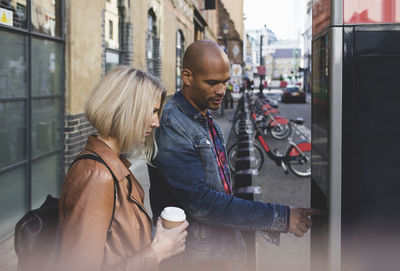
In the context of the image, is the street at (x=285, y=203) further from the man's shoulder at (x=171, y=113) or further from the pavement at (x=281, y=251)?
the man's shoulder at (x=171, y=113)

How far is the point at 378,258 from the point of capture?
208 cm

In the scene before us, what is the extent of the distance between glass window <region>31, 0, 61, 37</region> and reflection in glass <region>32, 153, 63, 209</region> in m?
1.67

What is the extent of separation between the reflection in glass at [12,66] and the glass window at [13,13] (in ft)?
0.43

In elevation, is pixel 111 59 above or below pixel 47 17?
below

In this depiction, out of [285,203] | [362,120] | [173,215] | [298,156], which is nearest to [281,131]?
[298,156]

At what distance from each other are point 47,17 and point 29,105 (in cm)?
128

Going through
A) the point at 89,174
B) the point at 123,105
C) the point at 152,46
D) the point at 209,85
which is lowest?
the point at 89,174

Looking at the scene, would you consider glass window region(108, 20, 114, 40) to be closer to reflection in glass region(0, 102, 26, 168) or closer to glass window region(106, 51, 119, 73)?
glass window region(106, 51, 119, 73)

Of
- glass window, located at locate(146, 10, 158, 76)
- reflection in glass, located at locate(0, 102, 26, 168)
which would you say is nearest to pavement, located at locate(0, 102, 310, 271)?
reflection in glass, located at locate(0, 102, 26, 168)

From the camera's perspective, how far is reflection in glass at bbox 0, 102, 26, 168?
183 inches

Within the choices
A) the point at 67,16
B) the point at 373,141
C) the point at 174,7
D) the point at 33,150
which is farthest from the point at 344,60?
the point at 174,7

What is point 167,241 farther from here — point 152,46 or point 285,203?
point 152,46

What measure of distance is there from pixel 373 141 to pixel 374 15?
56 centimetres

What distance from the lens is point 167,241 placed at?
5.14ft
